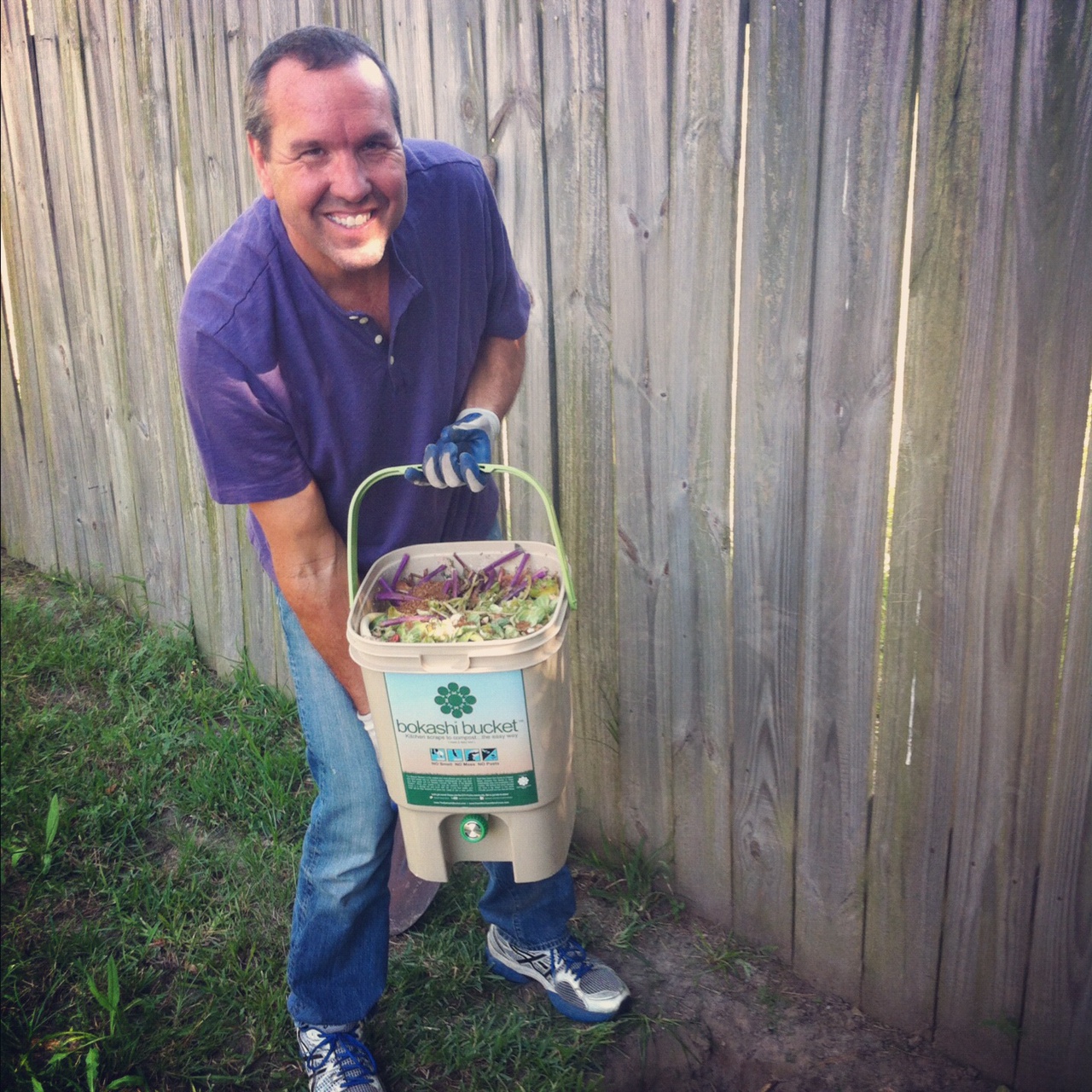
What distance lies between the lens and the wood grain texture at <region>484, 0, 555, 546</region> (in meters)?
2.77

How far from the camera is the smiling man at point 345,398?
2205 mm

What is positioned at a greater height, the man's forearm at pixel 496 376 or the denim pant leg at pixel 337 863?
the man's forearm at pixel 496 376

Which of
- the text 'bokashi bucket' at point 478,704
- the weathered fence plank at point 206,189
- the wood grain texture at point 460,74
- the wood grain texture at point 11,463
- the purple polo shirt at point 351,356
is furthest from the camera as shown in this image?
the wood grain texture at point 11,463

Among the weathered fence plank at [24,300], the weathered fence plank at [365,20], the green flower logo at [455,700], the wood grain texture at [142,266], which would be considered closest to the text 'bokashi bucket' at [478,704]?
the green flower logo at [455,700]

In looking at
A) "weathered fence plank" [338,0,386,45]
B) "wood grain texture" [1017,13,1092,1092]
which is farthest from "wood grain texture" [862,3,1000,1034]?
"weathered fence plank" [338,0,386,45]

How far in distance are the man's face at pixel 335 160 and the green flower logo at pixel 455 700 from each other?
0.88 m

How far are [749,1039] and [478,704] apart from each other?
4.10ft

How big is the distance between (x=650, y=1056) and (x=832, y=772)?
807 mm

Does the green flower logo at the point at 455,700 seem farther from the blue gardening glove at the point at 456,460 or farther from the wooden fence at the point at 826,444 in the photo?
the wooden fence at the point at 826,444

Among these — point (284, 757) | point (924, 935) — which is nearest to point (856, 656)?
point (924, 935)

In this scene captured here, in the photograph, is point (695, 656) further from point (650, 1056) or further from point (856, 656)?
Answer: point (650, 1056)

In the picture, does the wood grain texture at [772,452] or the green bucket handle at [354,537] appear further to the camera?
the wood grain texture at [772,452]

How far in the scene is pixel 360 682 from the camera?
240 centimetres

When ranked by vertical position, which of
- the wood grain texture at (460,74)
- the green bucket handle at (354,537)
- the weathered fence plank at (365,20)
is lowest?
the green bucket handle at (354,537)
